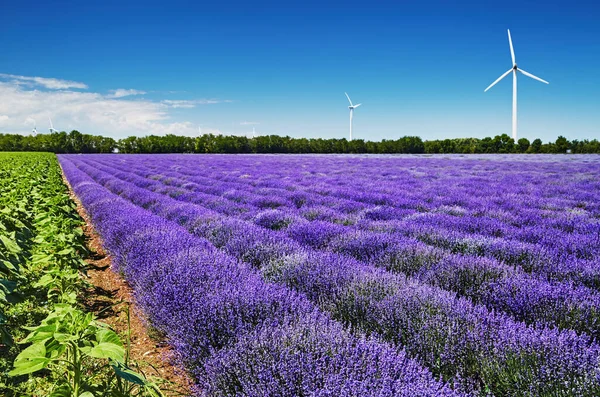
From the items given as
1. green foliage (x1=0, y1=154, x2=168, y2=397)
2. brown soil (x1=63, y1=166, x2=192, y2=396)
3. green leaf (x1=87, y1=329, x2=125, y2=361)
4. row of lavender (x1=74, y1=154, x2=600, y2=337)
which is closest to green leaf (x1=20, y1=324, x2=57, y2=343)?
green foliage (x1=0, y1=154, x2=168, y2=397)

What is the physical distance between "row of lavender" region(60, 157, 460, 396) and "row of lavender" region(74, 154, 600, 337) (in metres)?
1.31

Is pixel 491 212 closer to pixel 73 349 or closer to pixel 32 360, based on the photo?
pixel 73 349

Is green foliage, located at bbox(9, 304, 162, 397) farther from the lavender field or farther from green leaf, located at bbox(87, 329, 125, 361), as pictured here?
the lavender field

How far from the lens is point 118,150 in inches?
2680

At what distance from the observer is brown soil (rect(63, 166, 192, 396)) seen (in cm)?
250

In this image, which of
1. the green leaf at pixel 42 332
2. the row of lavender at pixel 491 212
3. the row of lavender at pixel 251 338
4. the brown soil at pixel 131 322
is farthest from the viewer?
the row of lavender at pixel 491 212

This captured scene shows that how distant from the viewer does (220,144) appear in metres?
Result: 70.6

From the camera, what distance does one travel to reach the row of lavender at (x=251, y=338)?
1675 mm

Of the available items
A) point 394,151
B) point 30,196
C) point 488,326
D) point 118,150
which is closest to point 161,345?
point 488,326

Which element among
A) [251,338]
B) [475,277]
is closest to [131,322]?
[251,338]

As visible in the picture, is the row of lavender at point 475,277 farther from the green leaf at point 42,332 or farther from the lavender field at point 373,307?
the green leaf at point 42,332

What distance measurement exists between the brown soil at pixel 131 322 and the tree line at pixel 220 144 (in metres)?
63.3

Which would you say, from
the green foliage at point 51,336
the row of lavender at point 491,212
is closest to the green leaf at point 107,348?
the green foliage at point 51,336

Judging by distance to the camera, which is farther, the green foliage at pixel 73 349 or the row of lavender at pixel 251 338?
the row of lavender at pixel 251 338
